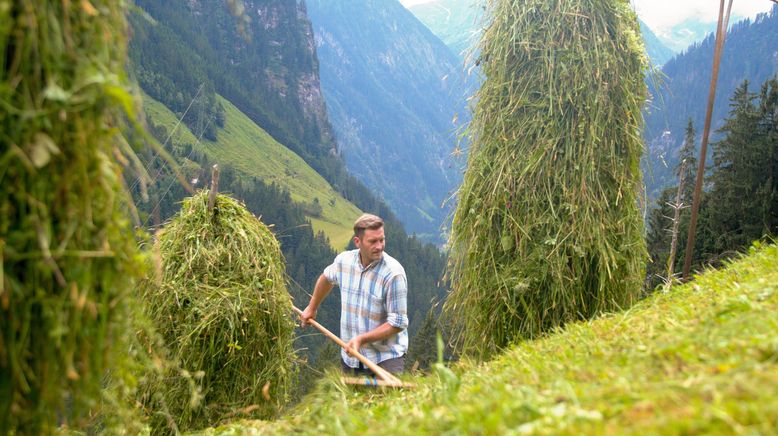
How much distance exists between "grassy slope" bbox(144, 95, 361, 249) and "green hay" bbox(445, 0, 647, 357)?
350ft

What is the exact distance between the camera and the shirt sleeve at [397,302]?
593cm

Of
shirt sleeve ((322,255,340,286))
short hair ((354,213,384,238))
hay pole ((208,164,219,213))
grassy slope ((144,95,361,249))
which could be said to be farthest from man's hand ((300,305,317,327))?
grassy slope ((144,95,361,249))

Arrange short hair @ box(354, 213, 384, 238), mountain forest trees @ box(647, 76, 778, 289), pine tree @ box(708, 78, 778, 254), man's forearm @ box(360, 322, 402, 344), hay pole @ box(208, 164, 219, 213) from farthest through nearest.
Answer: mountain forest trees @ box(647, 76, 778, 289), pine tree @ box(708, 78, 778, 254), hay pole @ box(208, 164, 219, 213), short hair @ box(354, 213, 384, 238), man's forearm @ box(360, 322, 402, 344)

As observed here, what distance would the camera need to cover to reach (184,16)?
163m

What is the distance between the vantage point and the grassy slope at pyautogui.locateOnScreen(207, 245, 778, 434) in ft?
6.16

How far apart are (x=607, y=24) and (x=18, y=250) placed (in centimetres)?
599

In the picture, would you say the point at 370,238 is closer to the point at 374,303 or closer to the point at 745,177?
the point at 374,303

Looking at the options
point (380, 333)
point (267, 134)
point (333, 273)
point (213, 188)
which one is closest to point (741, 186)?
point (333, 273)

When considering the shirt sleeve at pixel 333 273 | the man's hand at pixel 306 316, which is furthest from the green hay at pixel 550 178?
the man's hand at pixel 306 316

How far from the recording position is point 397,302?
5984 mm

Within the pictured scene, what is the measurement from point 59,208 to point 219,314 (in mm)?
3686

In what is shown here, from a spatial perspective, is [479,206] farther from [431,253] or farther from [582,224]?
[431,253]

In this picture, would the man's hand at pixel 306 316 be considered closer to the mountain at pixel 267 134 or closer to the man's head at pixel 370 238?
the man's head at pixel 370 238

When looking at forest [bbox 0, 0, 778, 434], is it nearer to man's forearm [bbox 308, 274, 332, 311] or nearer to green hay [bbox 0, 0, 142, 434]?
green hay [bbox 0, 0, 142, 434]
